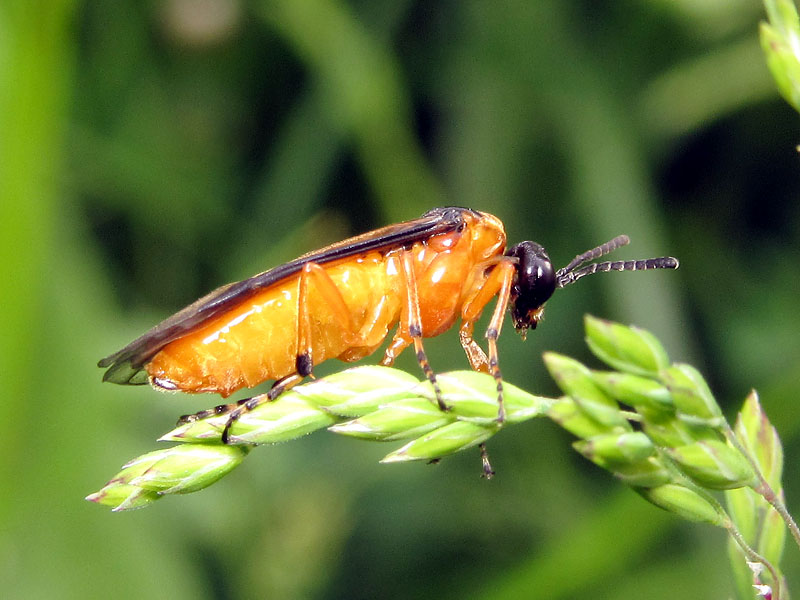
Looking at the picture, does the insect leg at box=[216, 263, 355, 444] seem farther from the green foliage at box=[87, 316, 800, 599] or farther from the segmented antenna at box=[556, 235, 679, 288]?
the segmented antenna at box=[556, 235, 679, 288]

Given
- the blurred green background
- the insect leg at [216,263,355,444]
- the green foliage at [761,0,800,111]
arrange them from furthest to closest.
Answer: the blurred green background, the insect leg at [216,263,355,444], the green foliage at [761,0,800,111]

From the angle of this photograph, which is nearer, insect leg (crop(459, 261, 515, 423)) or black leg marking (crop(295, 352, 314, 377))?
black leg marking (crop(295, 352, 314, 377))

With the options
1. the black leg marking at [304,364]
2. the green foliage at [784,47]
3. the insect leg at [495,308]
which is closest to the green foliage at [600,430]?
the black leg marking at [304,364]

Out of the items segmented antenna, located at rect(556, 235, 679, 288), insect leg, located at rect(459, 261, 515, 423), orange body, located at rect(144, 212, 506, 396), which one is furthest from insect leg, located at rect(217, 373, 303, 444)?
→ segmented antenna, located at rect(556, 235, 679, 288)

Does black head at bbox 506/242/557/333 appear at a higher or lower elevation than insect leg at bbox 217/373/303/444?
higher

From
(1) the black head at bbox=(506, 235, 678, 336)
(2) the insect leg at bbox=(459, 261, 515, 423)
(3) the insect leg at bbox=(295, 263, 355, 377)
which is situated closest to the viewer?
(3) the insect leg at bbox=(295, 263, 355, 377)

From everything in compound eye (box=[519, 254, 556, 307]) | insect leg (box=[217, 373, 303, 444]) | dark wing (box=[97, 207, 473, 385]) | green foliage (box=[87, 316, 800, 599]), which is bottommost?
green foliage (box=[87, 316, 800, 599])

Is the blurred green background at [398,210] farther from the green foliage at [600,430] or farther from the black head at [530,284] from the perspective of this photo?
the green foliage at [600,430]
